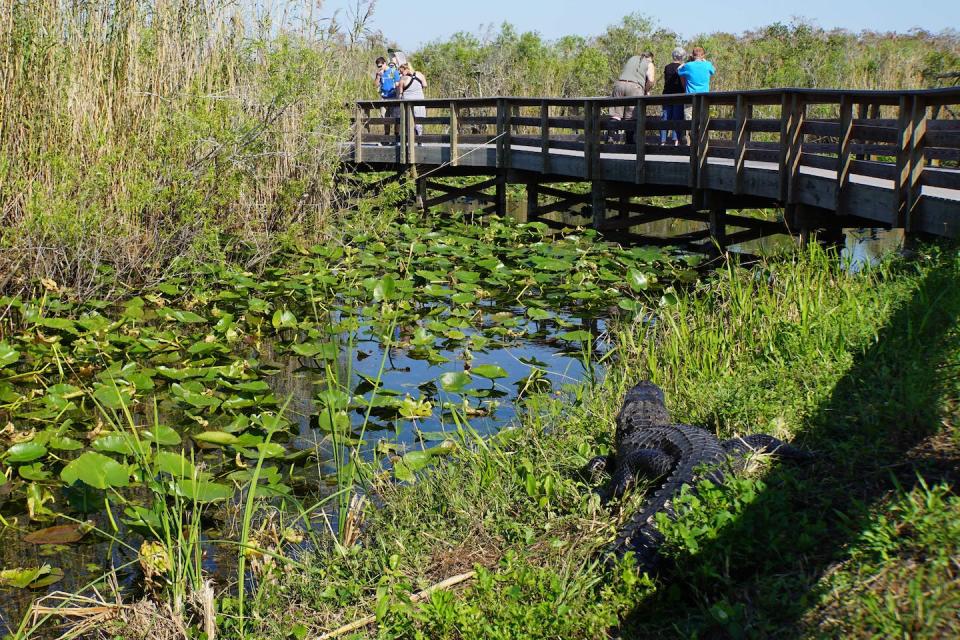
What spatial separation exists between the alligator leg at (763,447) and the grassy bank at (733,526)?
81mm

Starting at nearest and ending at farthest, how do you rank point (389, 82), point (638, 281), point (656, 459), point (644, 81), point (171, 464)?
point (656, 459) < point (171, 464) < point (638, 281) < point (644, 81) < point (389, 82)

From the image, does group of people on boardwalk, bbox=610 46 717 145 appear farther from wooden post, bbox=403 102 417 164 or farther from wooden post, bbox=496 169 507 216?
wooden post, bbox=403 102 417 164

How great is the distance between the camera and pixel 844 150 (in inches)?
287

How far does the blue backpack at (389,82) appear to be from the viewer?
14.8 metres

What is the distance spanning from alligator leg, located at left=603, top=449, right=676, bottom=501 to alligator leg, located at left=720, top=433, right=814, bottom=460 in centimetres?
22

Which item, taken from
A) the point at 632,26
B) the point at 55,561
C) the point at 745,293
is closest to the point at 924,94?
the point at 745,293

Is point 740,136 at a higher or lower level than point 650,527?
higher

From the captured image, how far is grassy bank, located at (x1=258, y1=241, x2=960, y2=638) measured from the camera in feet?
8.23

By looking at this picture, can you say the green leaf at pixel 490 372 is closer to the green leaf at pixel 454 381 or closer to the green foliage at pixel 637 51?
the green leaf at pixel 454 381

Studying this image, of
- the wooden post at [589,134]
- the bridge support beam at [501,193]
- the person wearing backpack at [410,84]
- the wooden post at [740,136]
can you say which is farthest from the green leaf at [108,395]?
the person wearing backpack at [410,84]

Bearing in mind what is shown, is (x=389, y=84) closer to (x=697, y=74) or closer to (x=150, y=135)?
(x=697, y=74)

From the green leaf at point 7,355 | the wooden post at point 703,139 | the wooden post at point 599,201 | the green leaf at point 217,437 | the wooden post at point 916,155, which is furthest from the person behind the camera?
the wooden post at point 599,201

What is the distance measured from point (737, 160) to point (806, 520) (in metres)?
6.50

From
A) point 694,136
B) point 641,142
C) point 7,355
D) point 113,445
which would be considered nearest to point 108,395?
point 113,445
